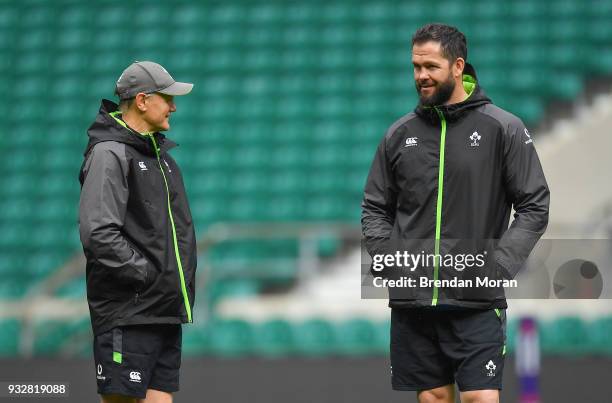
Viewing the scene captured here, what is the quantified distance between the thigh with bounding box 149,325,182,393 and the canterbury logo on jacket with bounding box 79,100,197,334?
0.09 m

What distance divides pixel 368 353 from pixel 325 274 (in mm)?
1408

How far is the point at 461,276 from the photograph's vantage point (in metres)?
3.68

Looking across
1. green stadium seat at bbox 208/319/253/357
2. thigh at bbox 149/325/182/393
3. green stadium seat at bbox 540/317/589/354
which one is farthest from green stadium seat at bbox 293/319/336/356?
thigh at bbox 149/325/182/393

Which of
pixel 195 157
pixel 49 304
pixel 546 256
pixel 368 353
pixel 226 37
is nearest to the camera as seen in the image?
pixel 546 256

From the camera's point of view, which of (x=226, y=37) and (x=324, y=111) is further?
(x=226, y=37)

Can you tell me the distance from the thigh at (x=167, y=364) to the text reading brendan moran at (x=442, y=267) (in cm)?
79

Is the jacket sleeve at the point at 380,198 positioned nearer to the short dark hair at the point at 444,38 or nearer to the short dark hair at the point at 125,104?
the short dark hair at the point at 444,38

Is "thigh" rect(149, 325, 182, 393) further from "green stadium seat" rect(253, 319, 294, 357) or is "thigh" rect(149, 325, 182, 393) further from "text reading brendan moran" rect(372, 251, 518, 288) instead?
"green stadium seat" rect(253, 319, 294, 357)

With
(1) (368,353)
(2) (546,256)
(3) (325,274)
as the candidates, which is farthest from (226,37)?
(2) (546,256)

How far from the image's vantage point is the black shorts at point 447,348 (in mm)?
3654

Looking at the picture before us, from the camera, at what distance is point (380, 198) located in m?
3.86

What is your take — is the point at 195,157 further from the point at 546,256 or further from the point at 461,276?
the point at 461,276

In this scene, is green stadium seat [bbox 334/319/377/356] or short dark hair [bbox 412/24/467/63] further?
green stadium seat [bbox 334/319/377/356]

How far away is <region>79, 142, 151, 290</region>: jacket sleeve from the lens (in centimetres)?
362
